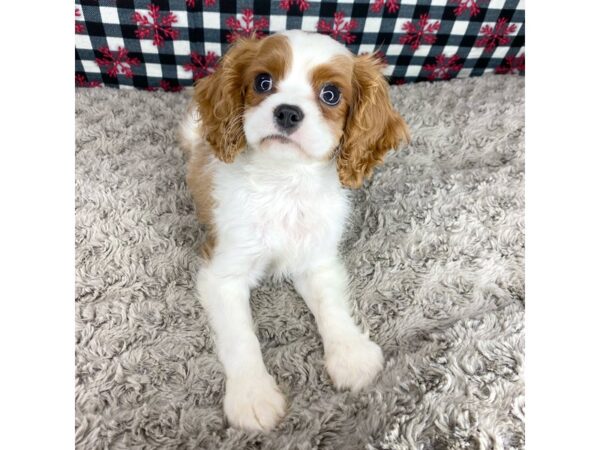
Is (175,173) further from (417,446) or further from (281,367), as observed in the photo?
(417,446)

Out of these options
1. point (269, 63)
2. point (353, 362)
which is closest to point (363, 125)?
point (269, 63)

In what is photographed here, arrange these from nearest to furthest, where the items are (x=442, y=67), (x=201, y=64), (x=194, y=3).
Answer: (x=194, y=3) < (x=201, y=64) < (x=442, y=67)

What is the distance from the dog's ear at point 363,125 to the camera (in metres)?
1.69

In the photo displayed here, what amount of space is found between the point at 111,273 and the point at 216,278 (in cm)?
41

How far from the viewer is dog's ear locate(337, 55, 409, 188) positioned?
5.53 feet

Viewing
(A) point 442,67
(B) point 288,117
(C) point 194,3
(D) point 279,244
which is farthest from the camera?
(A) point 442,67

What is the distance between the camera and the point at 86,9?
2.51 m

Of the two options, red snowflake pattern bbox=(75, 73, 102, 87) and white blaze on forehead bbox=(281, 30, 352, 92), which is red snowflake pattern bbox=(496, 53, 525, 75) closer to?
white blaze on forehead bbox=(281, 30, 352, 92)

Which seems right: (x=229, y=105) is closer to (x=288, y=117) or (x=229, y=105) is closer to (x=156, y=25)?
(x=288, y=117)

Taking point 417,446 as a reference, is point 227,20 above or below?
above

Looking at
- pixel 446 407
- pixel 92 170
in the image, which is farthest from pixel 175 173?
pixel 446 407

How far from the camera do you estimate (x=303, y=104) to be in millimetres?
1511

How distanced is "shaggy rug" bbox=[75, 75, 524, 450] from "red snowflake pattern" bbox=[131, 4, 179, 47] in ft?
1.18

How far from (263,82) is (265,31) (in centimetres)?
118
